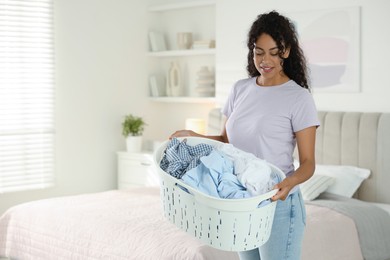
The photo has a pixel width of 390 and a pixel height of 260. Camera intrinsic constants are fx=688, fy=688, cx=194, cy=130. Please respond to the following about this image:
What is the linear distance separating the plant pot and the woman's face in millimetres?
3509

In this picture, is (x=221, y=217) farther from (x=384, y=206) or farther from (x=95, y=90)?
(x=95, y=90)

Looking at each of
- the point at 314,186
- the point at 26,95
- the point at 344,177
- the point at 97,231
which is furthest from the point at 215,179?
the point at 26,95

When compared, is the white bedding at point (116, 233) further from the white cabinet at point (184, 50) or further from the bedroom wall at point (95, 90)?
the white cabinet at point (184, 50)

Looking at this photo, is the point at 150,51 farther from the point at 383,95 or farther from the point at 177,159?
the point at 177,159

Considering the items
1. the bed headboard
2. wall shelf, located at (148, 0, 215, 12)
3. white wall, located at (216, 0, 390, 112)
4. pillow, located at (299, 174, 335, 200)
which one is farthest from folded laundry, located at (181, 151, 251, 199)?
wall shelf, located at (148, 0, 215, 12)

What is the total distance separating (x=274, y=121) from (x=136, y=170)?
11.6ft

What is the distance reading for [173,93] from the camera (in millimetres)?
6133

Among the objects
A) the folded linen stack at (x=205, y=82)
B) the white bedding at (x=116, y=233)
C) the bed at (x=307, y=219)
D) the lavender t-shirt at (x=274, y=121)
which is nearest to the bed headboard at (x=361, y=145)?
the bed at (x=307, y=219)

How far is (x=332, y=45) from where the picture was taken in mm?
4816

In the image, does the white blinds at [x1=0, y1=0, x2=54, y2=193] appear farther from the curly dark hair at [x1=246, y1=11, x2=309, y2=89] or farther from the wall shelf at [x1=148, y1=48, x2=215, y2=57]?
the curly dark hair at [x1=246, y1=11, x2=309, y2=89]

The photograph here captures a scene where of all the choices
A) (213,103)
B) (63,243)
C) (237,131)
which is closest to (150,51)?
(213,103)

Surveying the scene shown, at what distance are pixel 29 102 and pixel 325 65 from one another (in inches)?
90.1

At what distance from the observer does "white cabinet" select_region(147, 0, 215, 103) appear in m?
5.89

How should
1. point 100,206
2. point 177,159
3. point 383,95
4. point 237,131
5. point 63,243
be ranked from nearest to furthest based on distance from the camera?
point 177,159
point 237,131
point 63,243
point 100,206
point 383,95
